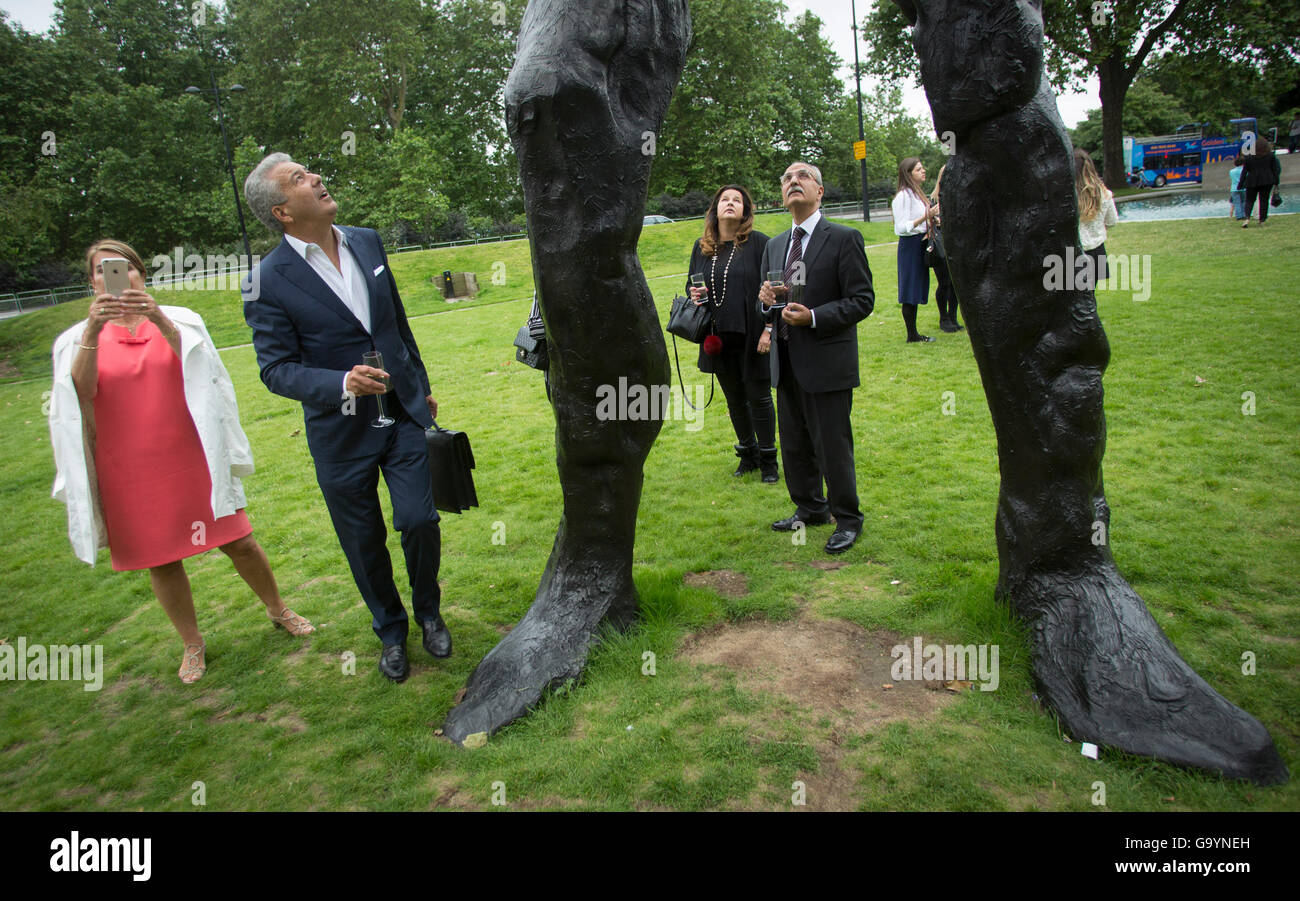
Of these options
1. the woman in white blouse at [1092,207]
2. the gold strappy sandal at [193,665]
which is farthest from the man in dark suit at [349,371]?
the woman in white blouse at [1092,207]

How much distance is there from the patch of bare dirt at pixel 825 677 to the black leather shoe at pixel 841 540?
3.07 ft

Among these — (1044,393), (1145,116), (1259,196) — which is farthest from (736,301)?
(1145,116)

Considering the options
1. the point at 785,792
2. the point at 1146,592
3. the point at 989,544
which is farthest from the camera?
the point at 989,544

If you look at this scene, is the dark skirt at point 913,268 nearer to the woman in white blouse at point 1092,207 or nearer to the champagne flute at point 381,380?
the woman in white blouse at point 1092,207

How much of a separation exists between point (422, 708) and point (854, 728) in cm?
215

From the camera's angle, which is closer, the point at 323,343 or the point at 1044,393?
the point at 1044,393

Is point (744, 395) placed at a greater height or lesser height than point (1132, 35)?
lesser

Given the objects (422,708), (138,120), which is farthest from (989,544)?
(138,120)

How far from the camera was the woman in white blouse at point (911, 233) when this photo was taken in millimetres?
10508

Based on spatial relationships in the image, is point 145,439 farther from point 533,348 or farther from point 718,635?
point 718,635

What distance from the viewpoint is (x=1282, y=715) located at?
344 centimetres

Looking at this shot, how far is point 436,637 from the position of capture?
4750 mm

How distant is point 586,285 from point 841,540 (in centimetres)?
269
